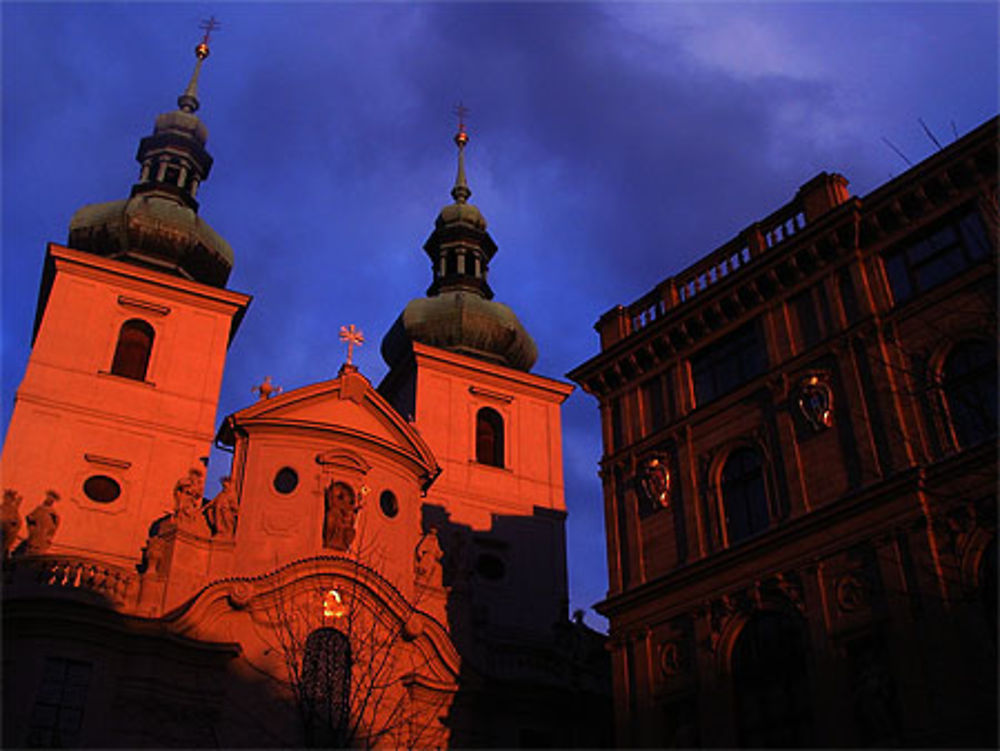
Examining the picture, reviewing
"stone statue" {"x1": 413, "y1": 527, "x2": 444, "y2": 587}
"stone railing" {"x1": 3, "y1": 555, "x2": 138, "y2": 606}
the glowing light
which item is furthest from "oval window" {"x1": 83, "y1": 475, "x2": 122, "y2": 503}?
"stone statue" {"x1": 413, "y1": 527, "x2": 444, "y2": 587}

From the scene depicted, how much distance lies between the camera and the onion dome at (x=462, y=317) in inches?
1623

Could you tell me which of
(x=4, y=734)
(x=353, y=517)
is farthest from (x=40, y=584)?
(x=353, y=517)

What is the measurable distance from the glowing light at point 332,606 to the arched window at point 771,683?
34.4 feet

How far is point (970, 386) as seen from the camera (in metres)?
17.5

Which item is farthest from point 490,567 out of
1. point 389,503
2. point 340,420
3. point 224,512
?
point 224,512

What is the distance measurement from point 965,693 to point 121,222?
2959 centimetres

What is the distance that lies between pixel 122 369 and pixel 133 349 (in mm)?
893

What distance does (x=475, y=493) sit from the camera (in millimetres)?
36625

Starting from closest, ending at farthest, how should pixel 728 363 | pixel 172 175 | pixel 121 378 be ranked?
Result: pixel 728 363
pixel 121 378
pixel 172 175

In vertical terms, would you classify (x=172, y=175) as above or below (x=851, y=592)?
above

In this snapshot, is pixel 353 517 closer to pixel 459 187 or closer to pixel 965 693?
pixel 965 693

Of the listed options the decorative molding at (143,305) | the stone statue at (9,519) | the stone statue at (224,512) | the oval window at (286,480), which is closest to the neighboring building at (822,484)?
the oval window at (286,480)

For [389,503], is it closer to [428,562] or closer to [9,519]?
[428,562]

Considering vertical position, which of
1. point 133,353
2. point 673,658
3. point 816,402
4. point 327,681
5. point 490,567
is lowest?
point 673,658
